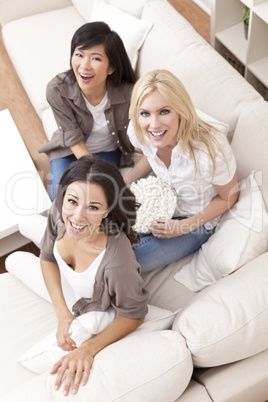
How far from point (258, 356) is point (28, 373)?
29.1 inches

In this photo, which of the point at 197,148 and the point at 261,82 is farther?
the point at 261,82

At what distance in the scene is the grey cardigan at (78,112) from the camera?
2.04 metres

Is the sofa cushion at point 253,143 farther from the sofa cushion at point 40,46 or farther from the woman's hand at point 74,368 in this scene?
the sofa cushion at point 40,46

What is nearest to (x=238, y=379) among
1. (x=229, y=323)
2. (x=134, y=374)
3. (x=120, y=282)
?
(x=229, y=323)

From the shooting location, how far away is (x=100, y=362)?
137cm

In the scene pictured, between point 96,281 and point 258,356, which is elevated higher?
point 96,281

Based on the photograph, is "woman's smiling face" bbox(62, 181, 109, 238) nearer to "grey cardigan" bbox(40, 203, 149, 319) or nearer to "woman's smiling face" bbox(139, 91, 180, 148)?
"grey cardigan" bbox(40, 203, 149, 319)

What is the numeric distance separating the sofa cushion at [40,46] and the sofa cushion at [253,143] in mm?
1154

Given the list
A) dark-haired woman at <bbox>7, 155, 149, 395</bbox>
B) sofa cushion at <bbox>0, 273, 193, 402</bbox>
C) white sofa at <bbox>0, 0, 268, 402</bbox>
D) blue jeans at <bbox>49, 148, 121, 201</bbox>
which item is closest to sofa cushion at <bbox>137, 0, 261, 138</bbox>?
white sofa at <bbox>0, 0, 268, 402</bbox>

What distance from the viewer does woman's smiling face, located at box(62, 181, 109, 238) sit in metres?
1.40

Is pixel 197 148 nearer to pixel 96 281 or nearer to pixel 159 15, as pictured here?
pixel 96 281

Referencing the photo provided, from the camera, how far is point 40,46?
270cm

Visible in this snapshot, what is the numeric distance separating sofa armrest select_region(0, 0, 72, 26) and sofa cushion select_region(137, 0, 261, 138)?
2.71 feet

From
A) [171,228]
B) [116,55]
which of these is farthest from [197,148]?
[116,55]
